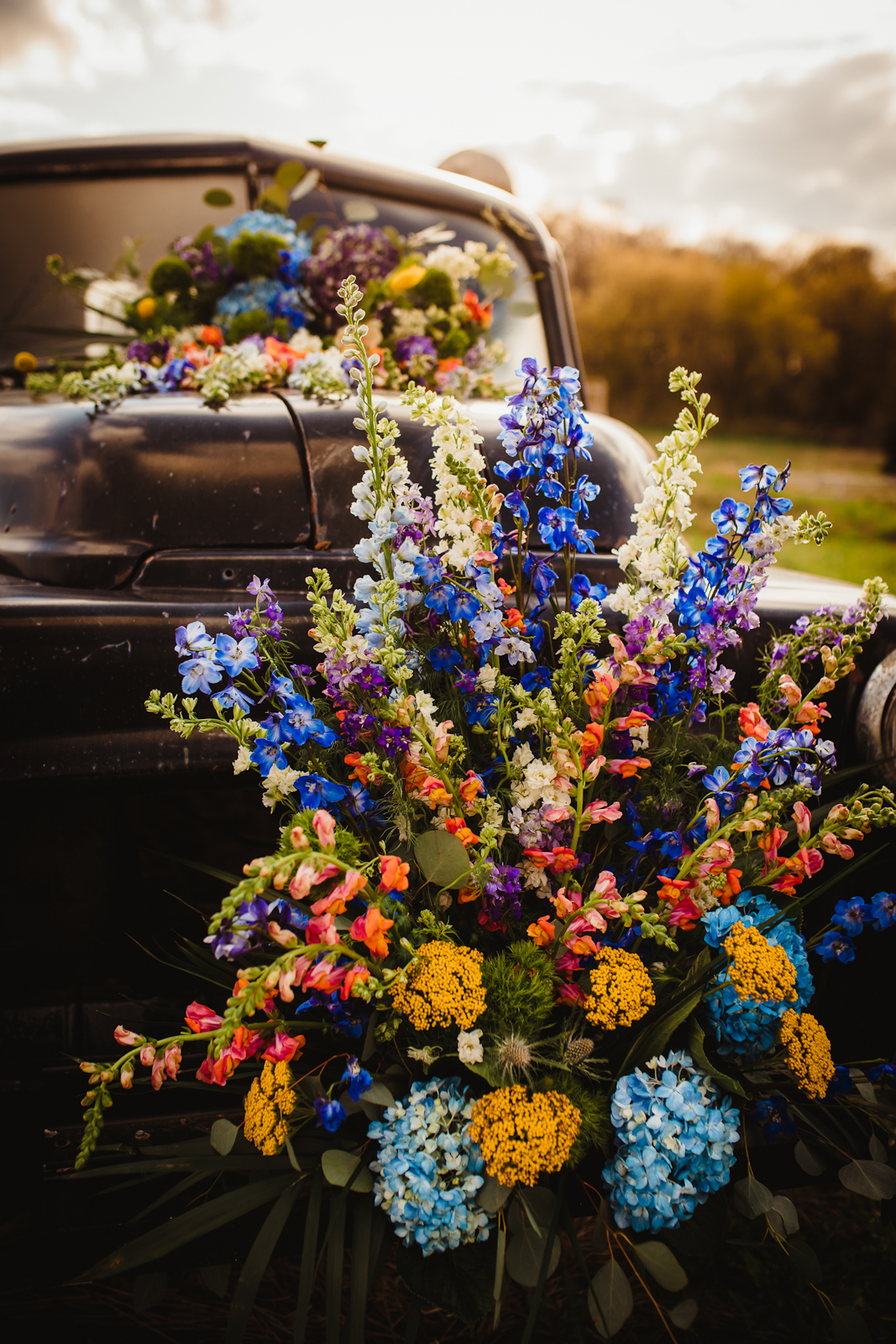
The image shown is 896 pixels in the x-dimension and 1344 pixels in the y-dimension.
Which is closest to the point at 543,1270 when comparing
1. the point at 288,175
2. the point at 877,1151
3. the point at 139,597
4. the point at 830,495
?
the point at 877,1151

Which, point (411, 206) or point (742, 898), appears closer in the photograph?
point (742, 898)

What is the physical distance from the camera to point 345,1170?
3.53 feet

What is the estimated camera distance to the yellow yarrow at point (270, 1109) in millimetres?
1050

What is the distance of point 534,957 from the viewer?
3.65ft

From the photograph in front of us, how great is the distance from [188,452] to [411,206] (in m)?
1.59

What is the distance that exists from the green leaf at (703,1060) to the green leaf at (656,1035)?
3cm

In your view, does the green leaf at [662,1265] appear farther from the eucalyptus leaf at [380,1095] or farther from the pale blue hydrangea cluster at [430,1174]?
the eucalyptus leaf at [380,1095]

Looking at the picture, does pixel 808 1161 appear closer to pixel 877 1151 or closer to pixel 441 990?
pixel 877 1151

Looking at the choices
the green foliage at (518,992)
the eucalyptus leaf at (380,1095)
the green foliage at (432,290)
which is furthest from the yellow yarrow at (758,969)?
the green foliage at (432,290)

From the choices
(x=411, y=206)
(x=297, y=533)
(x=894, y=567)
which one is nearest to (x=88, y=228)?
(x=411, y=206)

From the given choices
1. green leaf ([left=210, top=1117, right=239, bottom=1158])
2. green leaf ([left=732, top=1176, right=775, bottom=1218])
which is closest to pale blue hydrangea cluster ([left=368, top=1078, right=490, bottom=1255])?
green leaf ([left=210, top=1117, right=239, bottom=1158])

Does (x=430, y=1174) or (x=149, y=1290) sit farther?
(x=149, y=1290)

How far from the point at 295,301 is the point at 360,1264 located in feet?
6.98

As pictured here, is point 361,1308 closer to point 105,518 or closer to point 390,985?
point 390,985
